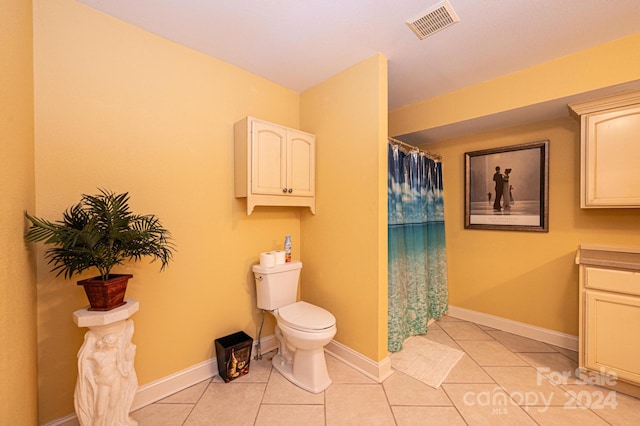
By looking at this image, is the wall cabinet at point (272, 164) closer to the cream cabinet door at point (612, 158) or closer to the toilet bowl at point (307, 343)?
the toilet bowl at point (307, 343)

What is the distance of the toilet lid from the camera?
1.72 meters

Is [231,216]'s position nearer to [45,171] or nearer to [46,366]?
[45,171]

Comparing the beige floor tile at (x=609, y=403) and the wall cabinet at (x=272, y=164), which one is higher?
the wall cabinet at (x=272, y=164)

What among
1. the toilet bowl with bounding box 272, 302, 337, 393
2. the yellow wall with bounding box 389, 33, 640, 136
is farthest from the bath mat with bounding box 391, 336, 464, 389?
the yellow wall with bounding box 389, 33, 640, 136

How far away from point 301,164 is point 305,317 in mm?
1225

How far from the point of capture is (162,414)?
1.52 m

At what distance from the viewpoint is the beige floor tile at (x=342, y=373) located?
1.83m

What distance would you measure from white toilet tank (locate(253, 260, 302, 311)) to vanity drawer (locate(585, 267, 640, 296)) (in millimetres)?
2123

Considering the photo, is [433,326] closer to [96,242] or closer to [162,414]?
[162,414]

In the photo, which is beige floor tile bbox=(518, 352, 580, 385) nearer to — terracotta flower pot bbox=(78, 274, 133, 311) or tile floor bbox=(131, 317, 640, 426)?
tile floor bbox=(131, 317, 640, 426)

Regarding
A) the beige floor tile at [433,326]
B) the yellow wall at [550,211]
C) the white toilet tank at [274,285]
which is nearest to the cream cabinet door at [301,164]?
the white toilet tank at [274,285]

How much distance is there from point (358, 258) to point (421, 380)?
0.97 meters

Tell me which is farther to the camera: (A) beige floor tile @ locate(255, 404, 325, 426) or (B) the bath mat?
(B) the bath mat

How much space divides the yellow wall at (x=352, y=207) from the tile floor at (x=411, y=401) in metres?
0.32
